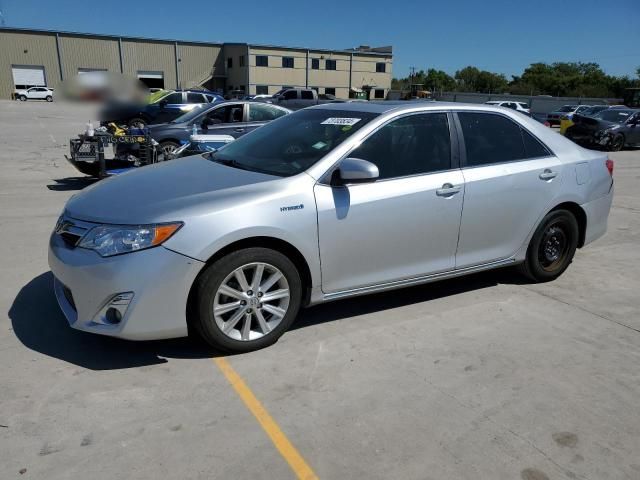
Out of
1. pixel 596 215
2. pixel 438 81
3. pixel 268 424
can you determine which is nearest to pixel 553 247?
pixel 596 215

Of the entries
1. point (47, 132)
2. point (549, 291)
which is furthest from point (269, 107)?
point (47, 132)

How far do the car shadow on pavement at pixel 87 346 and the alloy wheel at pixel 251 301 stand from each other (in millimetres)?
296

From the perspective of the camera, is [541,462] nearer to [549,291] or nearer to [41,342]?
[549,291]

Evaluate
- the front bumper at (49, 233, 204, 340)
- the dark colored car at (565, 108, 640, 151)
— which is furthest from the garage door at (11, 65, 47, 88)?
the front bumper at (49, 233, 204, 340)

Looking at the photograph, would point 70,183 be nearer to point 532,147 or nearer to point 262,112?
point 262,112

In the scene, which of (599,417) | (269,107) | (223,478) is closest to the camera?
(223,478)

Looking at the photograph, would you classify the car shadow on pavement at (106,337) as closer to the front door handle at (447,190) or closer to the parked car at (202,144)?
the front door handle at (447,190)

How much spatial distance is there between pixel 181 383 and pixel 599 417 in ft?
8.04

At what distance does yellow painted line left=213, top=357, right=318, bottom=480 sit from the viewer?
250 centimetres

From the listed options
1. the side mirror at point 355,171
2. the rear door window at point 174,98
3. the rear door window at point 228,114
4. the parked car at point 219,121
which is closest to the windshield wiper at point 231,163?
the side mirror at point 355,171

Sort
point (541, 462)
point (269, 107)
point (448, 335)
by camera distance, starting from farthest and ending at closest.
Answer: point (269, 107) → point (448, 335) → point (541, 462)

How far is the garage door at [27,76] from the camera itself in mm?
53406

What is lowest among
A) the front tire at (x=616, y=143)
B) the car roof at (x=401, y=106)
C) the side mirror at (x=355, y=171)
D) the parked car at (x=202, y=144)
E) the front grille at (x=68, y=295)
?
the front tire at (x=616, y=143)

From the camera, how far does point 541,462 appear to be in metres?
2.59
